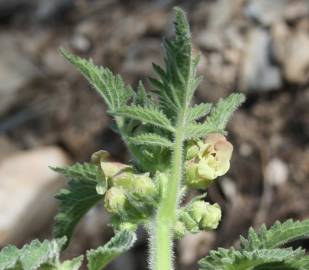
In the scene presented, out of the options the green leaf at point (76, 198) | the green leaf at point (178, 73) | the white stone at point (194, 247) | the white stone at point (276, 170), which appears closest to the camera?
the green leaf at point (178, 73)

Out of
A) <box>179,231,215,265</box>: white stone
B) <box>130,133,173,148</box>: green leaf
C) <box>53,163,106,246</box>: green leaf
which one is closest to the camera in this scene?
<box>130,133,173,148</box>: green leaf

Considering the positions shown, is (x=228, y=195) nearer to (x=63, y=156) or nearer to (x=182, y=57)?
(x=63, y=156)

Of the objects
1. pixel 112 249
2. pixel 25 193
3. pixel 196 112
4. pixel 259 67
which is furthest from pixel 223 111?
pixel 25 193

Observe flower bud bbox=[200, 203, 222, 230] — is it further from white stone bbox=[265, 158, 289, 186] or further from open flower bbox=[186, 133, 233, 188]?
white stone bbox=[265, 158, 289, 186]

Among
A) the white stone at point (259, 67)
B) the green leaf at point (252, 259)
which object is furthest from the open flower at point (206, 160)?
the white stone at point (259, 67)

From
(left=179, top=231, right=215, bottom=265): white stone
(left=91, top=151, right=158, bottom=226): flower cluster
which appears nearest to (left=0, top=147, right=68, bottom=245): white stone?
(left=179, top=231, right=215, bottom=265): white stone

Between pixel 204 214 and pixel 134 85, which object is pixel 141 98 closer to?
pixel 204 214

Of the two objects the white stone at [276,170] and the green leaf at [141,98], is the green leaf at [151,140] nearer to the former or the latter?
the green leaf at [141,98]
